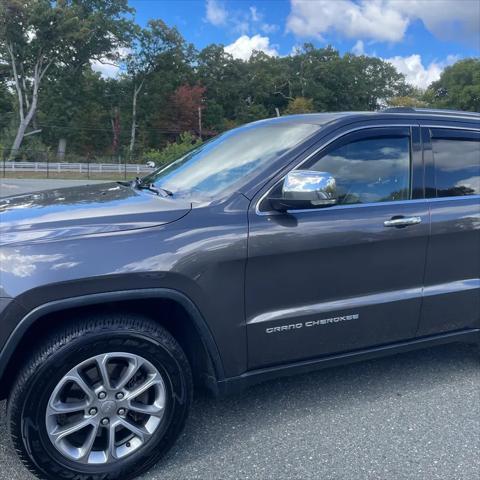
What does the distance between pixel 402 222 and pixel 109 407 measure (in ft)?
6.27

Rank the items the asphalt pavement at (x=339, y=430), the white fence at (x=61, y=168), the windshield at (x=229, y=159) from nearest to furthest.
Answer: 1. the asphalt pavement at (x=339, y=430)
2. the windshield at (x=229, y=159)
3. the white fence at (x=61, y=168)

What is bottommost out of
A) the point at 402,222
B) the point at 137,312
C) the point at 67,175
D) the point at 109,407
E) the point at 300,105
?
the point at 109,407

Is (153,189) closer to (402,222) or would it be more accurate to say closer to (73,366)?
(73,366)

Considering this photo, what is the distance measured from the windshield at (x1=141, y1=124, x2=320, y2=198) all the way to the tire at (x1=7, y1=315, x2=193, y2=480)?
2.99 feet

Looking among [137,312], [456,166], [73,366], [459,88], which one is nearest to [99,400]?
[73,366]

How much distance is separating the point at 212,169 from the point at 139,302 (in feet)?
3.43

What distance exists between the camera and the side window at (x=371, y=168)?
2.97 meters

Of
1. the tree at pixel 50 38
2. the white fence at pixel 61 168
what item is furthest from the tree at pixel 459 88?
the white fence at pixel 61 168

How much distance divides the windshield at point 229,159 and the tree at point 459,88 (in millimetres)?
64635

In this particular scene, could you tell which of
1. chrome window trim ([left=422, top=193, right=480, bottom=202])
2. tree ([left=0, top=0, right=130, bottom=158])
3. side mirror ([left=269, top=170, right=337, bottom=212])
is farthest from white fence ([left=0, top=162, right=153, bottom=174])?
side mirror ([left=269, top=170, right=337, bottom=212])

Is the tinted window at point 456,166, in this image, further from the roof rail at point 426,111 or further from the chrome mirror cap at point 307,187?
the chrome mirror cap at point 307,187

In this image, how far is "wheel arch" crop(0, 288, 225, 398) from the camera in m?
2.18

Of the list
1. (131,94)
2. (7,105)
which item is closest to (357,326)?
(7,105)

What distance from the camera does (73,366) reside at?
2270 mm
